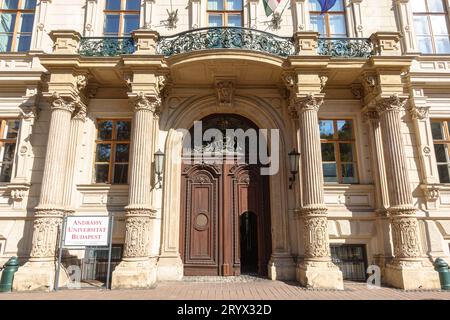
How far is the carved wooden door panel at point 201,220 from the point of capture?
8.44 metres

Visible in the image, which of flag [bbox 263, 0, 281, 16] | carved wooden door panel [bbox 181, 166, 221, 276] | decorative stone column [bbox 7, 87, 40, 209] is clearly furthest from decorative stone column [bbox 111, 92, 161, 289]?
flag [bbox 263, 0, 281, 16]

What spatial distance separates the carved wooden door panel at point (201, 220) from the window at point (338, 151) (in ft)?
10.9

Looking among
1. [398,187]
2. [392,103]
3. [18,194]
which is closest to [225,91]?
[392,103]

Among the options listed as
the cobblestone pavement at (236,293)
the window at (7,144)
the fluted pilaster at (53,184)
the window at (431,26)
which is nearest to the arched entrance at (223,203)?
the cobblestone pavement at (236,293)

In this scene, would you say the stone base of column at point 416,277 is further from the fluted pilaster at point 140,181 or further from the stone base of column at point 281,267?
the fluted pilaster at point 140,181

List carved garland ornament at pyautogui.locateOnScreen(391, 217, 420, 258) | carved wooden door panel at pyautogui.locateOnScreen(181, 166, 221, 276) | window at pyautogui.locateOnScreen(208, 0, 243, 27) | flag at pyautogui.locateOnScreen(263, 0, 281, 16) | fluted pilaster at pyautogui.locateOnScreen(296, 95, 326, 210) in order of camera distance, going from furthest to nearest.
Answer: window at pyautogui.locateOnScreen(208, 0, 243, 27)
flag at pyautogui.locateOnScreen(263, 0, 281, 16)
carved wooden door panel at pyautogui.locateOnScreen(181, 166, 221, 276)
fluted pilaster at pyautogui.locateOnScreen(296, 95, 326, 210)
carved garland ornament at pyautogui.locateOnScreen(391, 217, 420, 258)

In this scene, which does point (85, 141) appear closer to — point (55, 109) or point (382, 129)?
point (55, 109)

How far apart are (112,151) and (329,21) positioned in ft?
26.7

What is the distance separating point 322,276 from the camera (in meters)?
6.90

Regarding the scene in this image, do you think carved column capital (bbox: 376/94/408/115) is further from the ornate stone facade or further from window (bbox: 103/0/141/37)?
window (bbox: 103/0/141/37)

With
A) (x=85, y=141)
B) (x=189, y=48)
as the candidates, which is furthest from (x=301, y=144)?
(x=85, y=141)

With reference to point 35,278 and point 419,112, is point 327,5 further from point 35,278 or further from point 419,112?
point 35,278

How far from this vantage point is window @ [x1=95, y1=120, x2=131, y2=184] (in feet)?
28.9

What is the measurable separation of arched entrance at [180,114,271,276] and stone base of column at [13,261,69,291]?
10.8 feet
